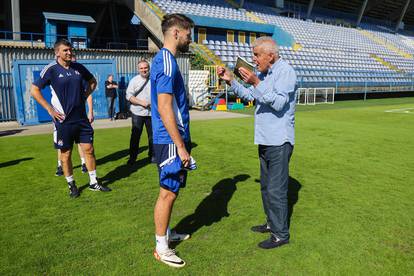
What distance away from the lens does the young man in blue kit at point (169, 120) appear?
279cm

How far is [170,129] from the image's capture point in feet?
9.21

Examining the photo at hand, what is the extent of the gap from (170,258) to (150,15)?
2163cm

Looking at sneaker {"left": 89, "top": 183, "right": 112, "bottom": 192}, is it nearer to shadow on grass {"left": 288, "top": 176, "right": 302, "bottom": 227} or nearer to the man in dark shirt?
shadow on grass {"left": 288, "top": 176, "right": 302, "bottom": 227}

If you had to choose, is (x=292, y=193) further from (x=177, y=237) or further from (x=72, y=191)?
(x=72, y=191)

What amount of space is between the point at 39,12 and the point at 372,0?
3887 cm

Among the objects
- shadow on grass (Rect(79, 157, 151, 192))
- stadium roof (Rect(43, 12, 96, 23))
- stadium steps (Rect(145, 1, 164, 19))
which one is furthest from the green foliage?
shadow on grass (Rect(79, 157, 151, 192))

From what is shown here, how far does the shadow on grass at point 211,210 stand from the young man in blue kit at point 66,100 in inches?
71.0

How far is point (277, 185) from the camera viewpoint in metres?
3.31

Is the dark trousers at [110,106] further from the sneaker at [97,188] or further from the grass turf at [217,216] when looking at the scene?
the sneaker at [97,188]

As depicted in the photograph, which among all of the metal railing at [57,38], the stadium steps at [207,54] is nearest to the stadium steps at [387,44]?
the stadium steps at [207,54]

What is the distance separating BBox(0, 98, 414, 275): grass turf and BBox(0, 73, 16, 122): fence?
6.41 m

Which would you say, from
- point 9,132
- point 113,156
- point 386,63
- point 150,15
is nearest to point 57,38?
point 150,15

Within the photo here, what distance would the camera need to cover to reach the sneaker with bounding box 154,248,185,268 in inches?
118

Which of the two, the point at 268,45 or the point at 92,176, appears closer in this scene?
the point at 268,45
